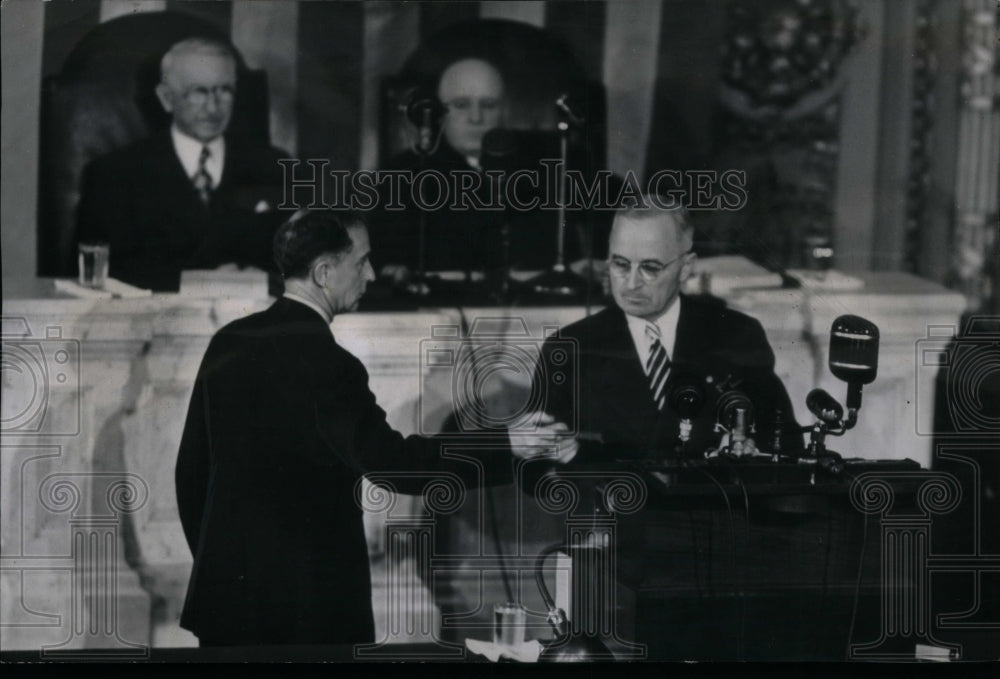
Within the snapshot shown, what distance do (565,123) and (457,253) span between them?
1.69ft

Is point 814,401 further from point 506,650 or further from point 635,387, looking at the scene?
point 506,650

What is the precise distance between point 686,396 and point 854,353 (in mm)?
536

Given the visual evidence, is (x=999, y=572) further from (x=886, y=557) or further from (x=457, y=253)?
(x=457, y=253)

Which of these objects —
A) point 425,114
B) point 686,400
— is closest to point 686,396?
point 686,400

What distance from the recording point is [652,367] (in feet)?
13.8

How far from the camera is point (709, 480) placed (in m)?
4.16

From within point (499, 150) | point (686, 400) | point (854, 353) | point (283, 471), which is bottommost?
point (283, 471)

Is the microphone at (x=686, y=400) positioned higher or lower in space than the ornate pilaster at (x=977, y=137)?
A: lower

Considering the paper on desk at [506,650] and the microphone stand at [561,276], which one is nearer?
the microphone stand at [561,276]

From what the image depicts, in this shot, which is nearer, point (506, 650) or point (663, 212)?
point (663, 212)

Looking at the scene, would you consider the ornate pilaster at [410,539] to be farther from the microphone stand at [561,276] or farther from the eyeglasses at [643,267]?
the eyeglasses at [643,267]

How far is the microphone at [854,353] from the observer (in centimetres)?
418

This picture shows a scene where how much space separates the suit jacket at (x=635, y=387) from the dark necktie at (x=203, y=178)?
1.15 metres

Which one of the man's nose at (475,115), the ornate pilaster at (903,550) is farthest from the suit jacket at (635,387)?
the man's nose at (475,115)
